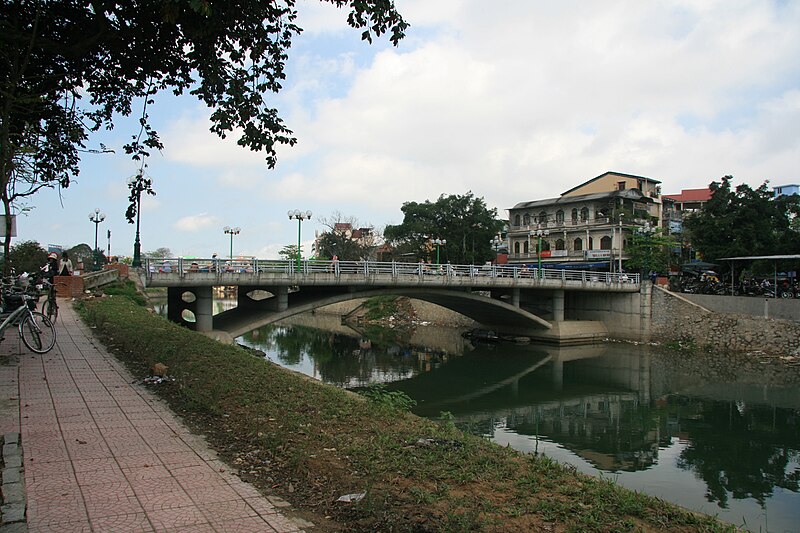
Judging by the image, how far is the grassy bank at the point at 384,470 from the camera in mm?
3953

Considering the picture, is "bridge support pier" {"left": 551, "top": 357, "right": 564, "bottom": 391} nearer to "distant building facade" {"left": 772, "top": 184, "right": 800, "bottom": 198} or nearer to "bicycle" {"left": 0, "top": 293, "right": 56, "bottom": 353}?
"bicycle" {"left": 0, "top": 293, "right": 56, "bottom": 353}

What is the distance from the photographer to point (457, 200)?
4556 centimetres

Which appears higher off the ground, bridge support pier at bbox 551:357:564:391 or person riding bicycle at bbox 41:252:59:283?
person riding bicycle at bbox 41:252:59:283

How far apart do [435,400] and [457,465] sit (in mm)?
13281

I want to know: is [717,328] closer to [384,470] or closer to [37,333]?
[384,470]

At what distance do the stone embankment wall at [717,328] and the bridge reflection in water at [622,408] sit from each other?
6.17ft

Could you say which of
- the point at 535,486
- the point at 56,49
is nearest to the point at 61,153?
the point at 56,49

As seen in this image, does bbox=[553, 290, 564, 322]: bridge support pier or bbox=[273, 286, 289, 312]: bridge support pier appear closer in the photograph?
bbox=[273, 286, 289, 312]: bridge support pier

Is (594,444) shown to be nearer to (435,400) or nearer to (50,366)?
(435,400)

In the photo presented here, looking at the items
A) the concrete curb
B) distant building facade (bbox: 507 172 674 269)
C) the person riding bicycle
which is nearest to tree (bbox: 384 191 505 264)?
distant building facade (bbox: 507 172 674 269)

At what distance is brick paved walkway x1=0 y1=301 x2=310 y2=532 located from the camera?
3.66 meters

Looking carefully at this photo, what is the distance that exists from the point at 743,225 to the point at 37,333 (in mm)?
34650

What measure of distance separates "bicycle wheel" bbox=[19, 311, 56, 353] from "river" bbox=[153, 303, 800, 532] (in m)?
6.14

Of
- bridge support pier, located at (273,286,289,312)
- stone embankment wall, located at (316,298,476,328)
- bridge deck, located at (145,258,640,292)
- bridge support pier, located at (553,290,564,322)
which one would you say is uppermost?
bridge deck, located at (145,258,640,292)
